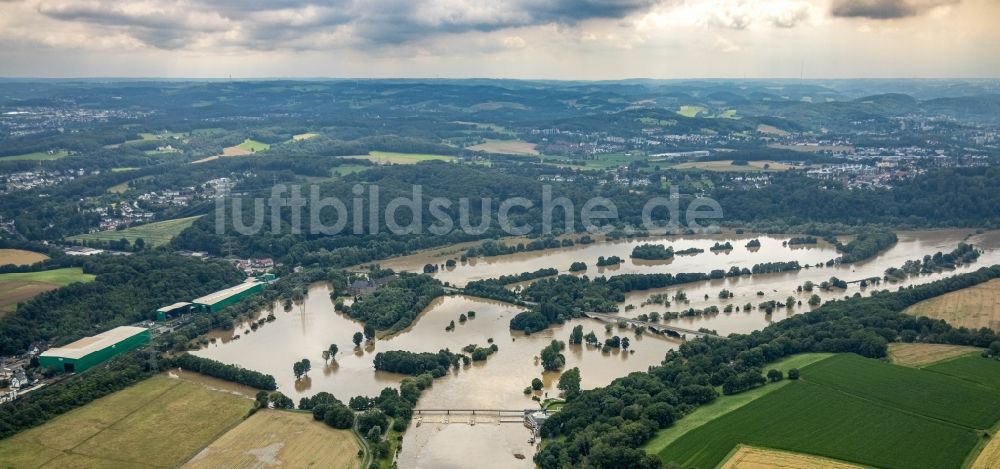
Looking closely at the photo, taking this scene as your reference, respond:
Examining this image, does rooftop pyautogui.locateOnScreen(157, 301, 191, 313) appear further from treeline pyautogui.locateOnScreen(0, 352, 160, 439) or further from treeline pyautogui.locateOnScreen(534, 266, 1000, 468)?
treeline pyautogui.locateOnScreen(534, 266, 1000, 468)

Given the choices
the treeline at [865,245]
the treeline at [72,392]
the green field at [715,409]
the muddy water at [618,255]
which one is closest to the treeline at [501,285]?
the muddy water at [618,255]

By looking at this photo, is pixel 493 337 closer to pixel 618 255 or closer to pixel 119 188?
pixel 618 255

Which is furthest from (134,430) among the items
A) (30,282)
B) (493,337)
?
(30,282)

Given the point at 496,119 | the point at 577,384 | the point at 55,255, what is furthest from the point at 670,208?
the point at 496,119

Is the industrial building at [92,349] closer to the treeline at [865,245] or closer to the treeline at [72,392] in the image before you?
the treeline at [72,392]

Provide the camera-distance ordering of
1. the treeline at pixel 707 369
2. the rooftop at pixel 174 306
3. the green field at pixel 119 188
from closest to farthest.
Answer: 1. the treeline at pixel 707 369
2. the rooftop at pixel 174 306
3. the green field at pixel 119 188

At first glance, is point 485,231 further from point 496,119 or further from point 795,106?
point 795,106

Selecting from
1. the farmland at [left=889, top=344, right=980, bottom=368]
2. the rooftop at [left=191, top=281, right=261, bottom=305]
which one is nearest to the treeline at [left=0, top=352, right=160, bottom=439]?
the rooftop at [left=191, top=281, right=261, bottom=305]
